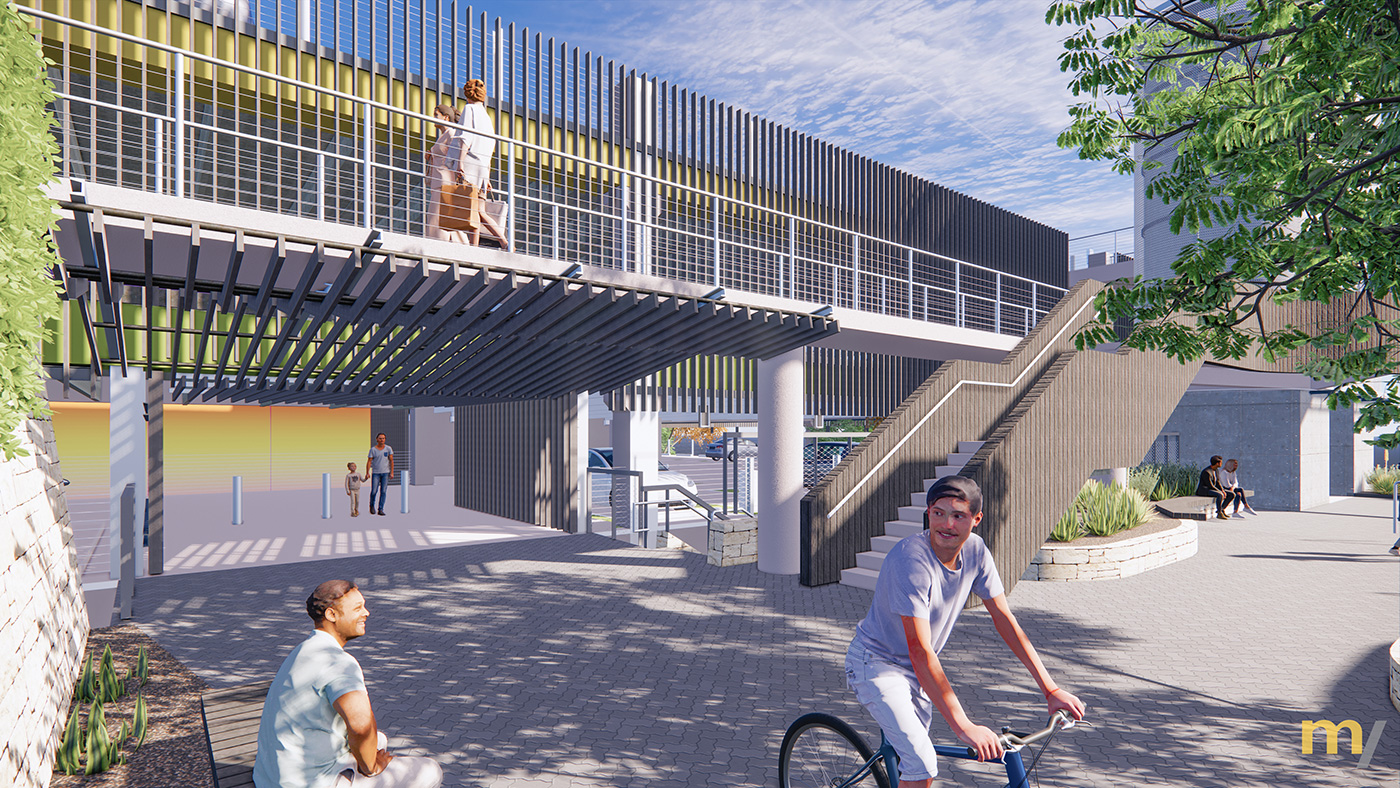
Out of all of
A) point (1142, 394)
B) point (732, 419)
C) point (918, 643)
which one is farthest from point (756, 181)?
point (918, 643)

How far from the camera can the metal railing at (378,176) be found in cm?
904

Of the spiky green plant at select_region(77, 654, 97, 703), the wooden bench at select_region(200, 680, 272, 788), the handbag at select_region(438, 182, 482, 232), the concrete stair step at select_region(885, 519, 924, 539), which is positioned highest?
the handbag at select_region(438, 182, 482, 232)

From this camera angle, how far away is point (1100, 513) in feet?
38.3

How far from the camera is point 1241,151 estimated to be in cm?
605

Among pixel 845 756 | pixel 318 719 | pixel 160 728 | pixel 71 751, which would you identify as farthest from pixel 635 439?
pixel 318 719

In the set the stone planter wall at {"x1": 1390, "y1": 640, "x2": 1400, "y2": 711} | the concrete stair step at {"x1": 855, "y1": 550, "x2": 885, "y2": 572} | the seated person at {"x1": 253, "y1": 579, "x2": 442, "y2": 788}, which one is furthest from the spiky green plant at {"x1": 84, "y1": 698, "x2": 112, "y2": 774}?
the stone planter wall at {"x1": 1390, "y1": 640, "x2": 1400, "y2": 711}

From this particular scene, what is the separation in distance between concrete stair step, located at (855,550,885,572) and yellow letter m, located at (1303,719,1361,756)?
5.04 m

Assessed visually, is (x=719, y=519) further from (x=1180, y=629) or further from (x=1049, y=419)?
(x=1180, y=629)

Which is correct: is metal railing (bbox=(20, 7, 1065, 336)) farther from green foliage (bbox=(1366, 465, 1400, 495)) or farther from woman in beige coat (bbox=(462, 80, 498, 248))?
green foliage (bbox=(1366, 465, 1400, 495))

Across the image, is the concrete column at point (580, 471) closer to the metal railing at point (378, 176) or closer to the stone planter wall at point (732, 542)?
the metal railing at point (378, 176)

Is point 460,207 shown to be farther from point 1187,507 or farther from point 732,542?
point 1187,507

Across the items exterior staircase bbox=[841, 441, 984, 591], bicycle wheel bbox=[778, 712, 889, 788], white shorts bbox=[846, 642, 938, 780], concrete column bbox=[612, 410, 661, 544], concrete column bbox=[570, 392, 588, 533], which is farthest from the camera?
concrete column bbox=[612, 410, 661, 544]

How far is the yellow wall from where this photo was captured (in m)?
22.6

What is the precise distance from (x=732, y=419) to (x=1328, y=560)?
17.8 metres
